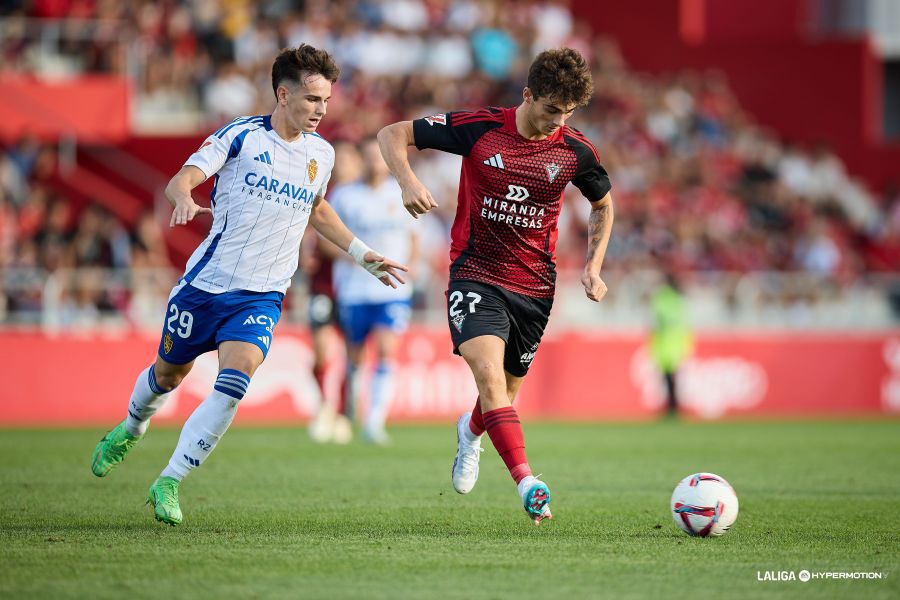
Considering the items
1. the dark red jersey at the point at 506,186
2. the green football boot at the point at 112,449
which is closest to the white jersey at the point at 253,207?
the dark red jersey at the point at 506,186

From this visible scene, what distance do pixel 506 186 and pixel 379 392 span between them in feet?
19.8

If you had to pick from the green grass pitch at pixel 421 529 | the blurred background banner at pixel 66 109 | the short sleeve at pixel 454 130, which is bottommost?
the green grass pitch at pixel 421 529


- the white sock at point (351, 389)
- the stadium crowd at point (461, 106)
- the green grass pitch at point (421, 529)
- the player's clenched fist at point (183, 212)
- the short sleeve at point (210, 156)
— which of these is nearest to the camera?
the green grass pitch at point (421, 529)

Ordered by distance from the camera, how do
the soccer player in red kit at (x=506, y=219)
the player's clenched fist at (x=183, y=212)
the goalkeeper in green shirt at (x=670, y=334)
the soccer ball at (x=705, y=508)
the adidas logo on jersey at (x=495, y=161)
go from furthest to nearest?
the goalkeeper in green shirt at (x=670, y=334) < the adidas logo on jersey at (x=495, y=161) < the soccer player in red kit at (x=506, y=219) < the soccer ball at (x=705, y=508) < the player's clenched fist at (x=183, y=212)

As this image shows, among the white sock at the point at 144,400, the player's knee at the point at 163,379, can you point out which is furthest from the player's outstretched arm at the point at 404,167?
the white sock at the point at 144,400

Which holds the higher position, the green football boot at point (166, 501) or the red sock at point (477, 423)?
the red sock at point (477, 423)

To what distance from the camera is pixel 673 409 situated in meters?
20.6

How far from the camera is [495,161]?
778 cm

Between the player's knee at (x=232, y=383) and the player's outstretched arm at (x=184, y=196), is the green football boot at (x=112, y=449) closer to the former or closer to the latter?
the player's knee at (x=232, y=383)

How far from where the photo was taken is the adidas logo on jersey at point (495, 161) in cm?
777

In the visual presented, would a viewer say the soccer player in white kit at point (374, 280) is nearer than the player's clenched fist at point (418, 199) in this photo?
No

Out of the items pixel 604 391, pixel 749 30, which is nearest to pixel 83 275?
pixel 604 391

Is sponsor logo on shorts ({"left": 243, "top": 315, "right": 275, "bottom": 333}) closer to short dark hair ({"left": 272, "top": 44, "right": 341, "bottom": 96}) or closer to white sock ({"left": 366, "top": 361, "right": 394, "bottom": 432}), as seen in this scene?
short dark hair ({"left": 272, "top": 44, "right": 341, "bottom": 96})

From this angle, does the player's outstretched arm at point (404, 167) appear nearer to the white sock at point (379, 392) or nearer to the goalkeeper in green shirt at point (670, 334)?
the white sock at point (379, 392)
